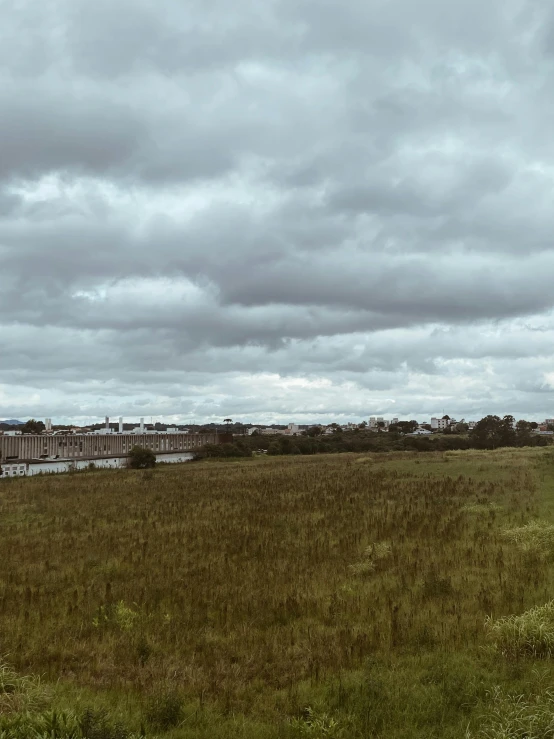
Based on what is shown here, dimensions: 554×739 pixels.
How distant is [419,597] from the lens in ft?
39.0

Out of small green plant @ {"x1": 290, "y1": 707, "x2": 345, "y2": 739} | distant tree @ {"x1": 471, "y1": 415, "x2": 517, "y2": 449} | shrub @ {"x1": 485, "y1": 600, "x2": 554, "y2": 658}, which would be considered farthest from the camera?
distant tree @ {"x1": 471, "y1": 415, "x2": 517, "y2": 449}

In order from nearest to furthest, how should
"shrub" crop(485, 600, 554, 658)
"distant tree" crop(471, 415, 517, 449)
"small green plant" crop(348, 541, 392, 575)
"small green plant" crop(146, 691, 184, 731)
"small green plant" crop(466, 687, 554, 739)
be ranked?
"small green plant" crop(466, 687, 554, 739) → "small green plant" crop(146, 691, 184, 731) → "shrub" crop(485, 600, 554, 658) → "small green plant" crop(348, 541, 392, 575) → "distant tree" crop(471, 415, 517, 449)

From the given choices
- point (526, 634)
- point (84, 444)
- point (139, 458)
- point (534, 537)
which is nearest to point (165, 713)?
point (526, 634)

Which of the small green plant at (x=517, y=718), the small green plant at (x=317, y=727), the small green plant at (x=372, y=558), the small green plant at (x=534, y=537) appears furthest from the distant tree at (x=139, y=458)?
the small green plant at (x=517, y=718)

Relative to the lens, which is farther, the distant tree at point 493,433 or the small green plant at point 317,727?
the distant tree at point 493,433

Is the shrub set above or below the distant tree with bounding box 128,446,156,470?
above

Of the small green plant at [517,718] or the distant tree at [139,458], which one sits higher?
the small green plant at [517,718]

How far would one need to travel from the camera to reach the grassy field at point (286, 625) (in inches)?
280

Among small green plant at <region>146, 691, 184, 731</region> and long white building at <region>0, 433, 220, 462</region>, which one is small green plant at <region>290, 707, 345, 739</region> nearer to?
small green plant at <region>146, 691, 184, 731</region>

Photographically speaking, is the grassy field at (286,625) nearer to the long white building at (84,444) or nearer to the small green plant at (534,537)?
the small green plant at (534,537)

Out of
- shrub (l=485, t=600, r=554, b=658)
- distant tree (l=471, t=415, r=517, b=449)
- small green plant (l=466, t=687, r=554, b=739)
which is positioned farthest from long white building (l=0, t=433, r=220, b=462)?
small green plant (l=466, t=687, r=554, b=739)

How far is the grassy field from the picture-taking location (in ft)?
23.3

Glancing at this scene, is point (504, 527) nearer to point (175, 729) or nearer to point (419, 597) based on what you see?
point (419, 597)

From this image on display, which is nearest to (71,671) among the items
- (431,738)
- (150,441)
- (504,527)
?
(431,738)
